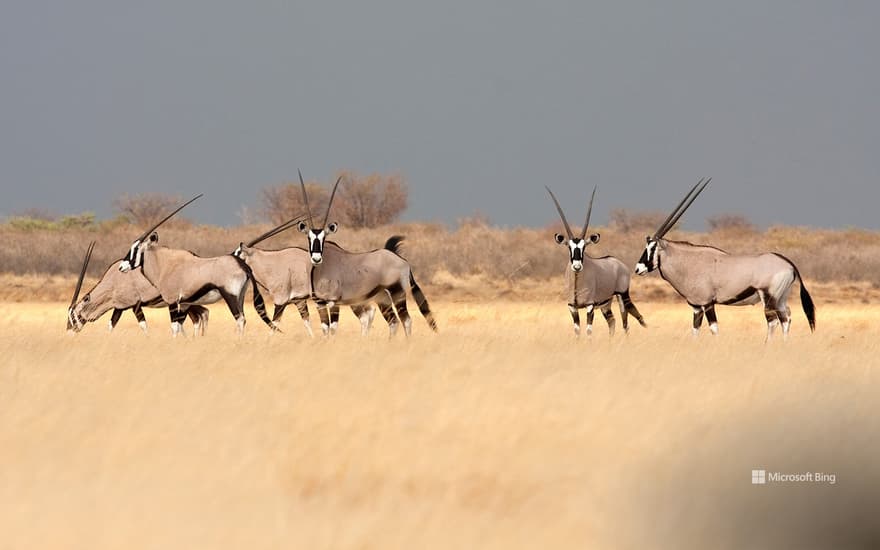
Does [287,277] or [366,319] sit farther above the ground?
[287,277]

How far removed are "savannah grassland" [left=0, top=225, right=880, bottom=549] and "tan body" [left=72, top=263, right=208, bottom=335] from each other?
13.2 feet

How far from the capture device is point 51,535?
232 inches

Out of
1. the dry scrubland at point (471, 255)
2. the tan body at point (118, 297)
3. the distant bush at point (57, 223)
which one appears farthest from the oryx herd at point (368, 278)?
the distant bush at point (57, 223)

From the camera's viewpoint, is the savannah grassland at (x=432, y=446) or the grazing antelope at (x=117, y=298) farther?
the grazing antelope at (x=117, y=298)

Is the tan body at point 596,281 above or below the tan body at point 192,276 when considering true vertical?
below

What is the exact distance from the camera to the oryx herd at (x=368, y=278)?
48.4 ft

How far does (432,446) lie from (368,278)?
7473 mm

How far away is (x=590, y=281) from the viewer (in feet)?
50.2

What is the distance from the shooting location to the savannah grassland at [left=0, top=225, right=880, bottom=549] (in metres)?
6.10

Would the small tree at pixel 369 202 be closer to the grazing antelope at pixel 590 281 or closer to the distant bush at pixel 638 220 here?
the distant bush at pixel 638 220

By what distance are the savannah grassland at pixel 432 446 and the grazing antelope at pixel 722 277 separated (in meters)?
2.27

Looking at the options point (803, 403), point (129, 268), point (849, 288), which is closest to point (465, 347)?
point (803, 403)

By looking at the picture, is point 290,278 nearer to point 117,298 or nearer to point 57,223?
point 117,298

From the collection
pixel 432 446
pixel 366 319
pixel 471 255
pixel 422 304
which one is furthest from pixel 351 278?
pixel 471 255
